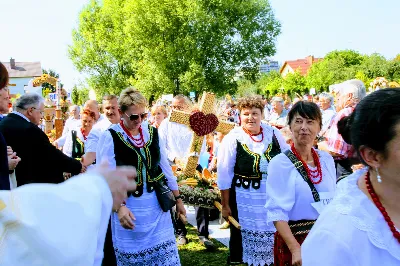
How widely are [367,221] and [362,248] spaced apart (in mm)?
104

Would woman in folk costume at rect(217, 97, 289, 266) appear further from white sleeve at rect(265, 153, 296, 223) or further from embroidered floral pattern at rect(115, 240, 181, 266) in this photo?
white sleeve at rect(265, 153, 296, 223)

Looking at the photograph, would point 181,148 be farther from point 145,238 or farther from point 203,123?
point 145,238

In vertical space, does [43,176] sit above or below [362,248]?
below

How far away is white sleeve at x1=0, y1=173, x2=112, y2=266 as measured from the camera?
4.27 feet

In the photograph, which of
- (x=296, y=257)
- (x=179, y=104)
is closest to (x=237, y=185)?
(x=296, y=257)

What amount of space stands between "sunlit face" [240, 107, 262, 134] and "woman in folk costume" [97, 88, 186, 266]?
1.00m

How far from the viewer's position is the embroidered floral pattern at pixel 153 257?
4125 millimetres

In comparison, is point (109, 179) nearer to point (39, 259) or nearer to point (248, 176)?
point (39, 259)

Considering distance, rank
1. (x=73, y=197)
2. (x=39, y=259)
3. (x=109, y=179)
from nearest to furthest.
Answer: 1. (x=39, y=259)
2. (x=73, y=197)
3. (x=109, y=179)

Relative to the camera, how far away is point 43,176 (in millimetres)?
4535

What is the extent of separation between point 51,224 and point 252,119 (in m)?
3.42

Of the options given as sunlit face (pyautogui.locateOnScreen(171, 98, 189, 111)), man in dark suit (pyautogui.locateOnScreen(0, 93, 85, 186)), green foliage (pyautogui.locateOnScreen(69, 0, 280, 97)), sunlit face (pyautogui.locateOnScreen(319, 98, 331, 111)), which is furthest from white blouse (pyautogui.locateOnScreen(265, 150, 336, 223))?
green foliage (pyautogui.locateOnScreen(69, 0, 280, 97))

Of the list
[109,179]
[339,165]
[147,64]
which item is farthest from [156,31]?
[109,179]

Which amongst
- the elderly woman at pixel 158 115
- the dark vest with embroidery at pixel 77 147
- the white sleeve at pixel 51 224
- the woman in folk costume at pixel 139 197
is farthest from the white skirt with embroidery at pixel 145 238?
the elderly woman at pixel 158 115
